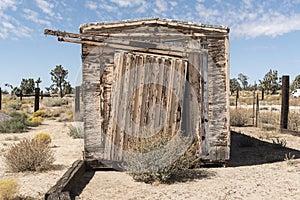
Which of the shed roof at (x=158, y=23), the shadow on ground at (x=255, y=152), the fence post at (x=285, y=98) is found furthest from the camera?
the fence post at (x=285, y=98)

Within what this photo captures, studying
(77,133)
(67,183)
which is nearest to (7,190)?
(67,183)

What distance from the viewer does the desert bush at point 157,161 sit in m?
6.62

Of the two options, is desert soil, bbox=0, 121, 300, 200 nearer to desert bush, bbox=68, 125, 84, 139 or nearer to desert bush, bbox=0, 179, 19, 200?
desert bush, bbox=0, 179, 19, 200

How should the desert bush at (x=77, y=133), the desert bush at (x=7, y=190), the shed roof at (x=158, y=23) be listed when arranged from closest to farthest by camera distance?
the desert bush at (x=7, y=190) < the shed roof at (x=158, y=23) < the desert bush at (x=77, y=133)

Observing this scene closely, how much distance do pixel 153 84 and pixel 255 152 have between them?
4.71 meters

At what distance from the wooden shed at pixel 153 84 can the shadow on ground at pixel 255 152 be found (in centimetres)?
144

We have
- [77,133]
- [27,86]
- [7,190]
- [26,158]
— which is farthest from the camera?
[27,86]

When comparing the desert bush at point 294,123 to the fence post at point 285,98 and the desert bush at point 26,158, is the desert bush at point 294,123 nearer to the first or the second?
the fence post at point 285,98

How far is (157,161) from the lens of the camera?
6605 mm

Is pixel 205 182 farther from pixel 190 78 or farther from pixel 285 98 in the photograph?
pixel 285 98

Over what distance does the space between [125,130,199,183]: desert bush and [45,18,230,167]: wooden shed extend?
0.53 m

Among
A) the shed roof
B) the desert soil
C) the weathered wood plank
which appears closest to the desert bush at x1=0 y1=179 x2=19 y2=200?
the desert soil

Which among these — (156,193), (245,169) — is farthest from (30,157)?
(245,169)

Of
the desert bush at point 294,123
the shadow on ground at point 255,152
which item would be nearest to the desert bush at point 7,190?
the shadow on ground at point 255,152
